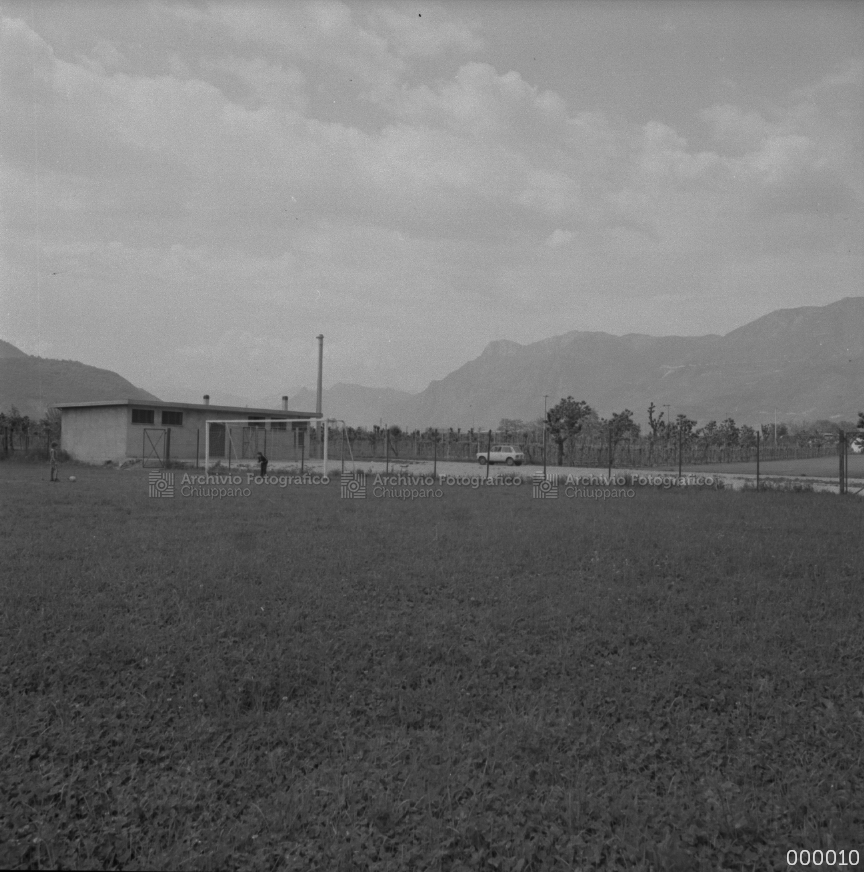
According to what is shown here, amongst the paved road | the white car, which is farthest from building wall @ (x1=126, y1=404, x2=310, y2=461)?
the white car

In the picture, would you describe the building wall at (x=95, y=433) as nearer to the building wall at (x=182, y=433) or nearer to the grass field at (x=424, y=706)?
the building wall at (x=182, y=433)

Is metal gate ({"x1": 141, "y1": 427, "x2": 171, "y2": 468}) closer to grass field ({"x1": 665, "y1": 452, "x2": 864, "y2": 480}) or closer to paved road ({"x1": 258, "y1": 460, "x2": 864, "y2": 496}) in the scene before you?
paved road ({"x1": 258, "y1": 460, "x2": 864, "y2": 496})

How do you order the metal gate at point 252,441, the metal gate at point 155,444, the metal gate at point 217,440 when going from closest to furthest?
the metal gate at point 155,444 → the metal gate at point 252,441 → the metal gate at point 217,440

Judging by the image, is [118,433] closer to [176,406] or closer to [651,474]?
[176,406]

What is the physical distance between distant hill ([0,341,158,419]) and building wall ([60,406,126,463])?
55163mm

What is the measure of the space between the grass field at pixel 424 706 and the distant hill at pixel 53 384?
85.7m

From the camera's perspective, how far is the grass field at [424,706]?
3.34m

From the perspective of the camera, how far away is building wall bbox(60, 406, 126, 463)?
3002 centimetres

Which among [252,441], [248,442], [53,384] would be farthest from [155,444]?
[53,384]

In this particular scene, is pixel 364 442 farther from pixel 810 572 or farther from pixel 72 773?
pixel 72 773

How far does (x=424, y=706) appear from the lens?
4.61 m

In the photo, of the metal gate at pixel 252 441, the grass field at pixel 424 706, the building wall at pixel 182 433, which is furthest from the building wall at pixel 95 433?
the grass field at pixel 424 706

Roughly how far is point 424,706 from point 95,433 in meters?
30.8

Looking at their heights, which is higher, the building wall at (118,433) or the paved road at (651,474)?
the building wall at (118,433)
